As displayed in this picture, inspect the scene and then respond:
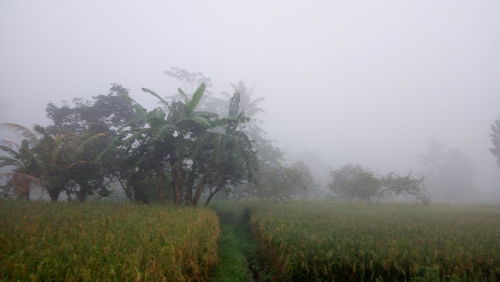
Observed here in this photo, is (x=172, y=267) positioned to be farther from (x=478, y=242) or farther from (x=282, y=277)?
(x=478, y=242)

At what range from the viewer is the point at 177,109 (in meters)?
13.5

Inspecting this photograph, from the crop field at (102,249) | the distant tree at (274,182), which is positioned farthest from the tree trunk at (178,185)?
the distant tree at (274,182)

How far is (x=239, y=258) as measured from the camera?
7.63 metres

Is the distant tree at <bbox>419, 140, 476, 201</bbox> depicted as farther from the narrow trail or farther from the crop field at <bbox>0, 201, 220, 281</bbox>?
the crop field at <bbox>0, 201, 220, 281</bbox>

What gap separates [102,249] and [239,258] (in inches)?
162

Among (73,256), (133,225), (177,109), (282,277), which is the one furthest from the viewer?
(177,109)

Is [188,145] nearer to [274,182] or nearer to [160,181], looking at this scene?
[160,181]

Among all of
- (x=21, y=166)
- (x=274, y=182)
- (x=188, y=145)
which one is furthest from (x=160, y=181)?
(x=274, y=182)

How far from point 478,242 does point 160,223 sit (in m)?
9.37

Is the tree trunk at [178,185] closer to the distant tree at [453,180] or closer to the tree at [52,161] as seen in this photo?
the tree at [52,161]

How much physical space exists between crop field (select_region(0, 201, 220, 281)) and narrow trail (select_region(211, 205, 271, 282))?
0.55 m

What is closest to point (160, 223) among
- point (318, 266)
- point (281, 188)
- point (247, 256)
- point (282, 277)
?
point (247, 256)

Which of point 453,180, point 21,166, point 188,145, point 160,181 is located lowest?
point 160,181

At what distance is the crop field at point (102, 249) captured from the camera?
149 inches
